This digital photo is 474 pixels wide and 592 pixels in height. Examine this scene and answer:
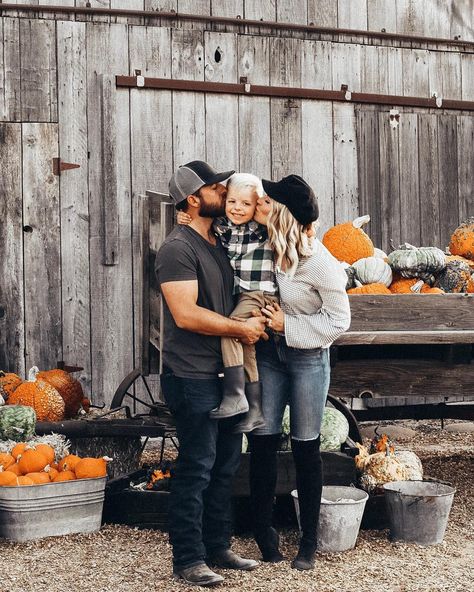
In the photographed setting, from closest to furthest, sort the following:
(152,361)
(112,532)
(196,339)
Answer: (196,339)
(112,532)
(152,361)

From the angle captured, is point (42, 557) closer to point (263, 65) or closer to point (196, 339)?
point (196, 339)

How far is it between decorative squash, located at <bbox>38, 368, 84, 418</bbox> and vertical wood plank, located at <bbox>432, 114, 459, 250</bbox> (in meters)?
3.62

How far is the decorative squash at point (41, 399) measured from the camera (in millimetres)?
6164

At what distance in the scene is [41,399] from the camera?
6180 mm

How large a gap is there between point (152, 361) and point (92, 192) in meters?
2.01

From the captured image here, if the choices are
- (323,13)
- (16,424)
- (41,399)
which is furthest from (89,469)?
(323,13)

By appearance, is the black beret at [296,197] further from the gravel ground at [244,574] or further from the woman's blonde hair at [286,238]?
the gravel ground at [244,574]

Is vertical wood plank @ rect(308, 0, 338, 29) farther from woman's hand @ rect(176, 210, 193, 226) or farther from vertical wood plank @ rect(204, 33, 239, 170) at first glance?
woman's hand @ rect(176, 210, 193, 226)

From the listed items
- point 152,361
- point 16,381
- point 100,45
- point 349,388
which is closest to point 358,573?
point 349,388

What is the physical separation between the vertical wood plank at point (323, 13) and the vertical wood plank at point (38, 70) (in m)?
2.17

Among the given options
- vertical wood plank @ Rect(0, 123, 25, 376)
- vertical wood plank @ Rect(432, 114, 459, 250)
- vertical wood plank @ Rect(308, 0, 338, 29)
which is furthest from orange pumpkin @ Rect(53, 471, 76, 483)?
vertical wood plank @ Rect(308, 0, 338, 29)

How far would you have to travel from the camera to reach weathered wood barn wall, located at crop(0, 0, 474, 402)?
7.44 m

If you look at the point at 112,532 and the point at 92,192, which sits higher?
the point at 92,192

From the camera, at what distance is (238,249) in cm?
471
